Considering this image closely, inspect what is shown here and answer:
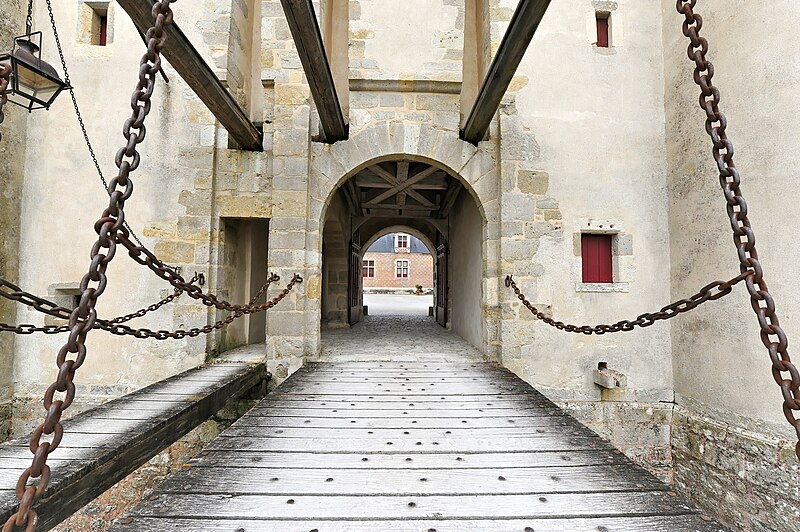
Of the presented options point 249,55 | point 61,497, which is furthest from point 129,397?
point 249,55

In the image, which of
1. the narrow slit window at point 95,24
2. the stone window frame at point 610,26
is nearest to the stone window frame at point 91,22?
the narrow slit window at point 95,24

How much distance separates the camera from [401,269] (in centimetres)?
2831

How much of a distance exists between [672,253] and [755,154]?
1209mm

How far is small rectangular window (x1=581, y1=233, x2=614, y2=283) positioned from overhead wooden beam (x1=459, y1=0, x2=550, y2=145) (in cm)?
166

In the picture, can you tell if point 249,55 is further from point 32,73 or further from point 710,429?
point 710,429

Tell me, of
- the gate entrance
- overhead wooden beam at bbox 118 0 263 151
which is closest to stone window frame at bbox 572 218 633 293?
the gate entrance

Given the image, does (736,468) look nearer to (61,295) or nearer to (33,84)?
(33,84)

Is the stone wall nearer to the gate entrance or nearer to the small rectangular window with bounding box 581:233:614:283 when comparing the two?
the small rectangular window with bounding box 581:233:614:283

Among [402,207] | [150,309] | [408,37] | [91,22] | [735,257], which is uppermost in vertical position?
[91,22]

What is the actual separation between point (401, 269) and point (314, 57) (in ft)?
84.0

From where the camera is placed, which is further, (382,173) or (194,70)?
(382,173)

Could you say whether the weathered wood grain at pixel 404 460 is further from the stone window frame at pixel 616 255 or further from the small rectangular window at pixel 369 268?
the small rectangular window at pixel 369 268

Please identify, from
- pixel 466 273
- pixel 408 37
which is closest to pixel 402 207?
pixel 466 273

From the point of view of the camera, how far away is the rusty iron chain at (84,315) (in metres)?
0.79
